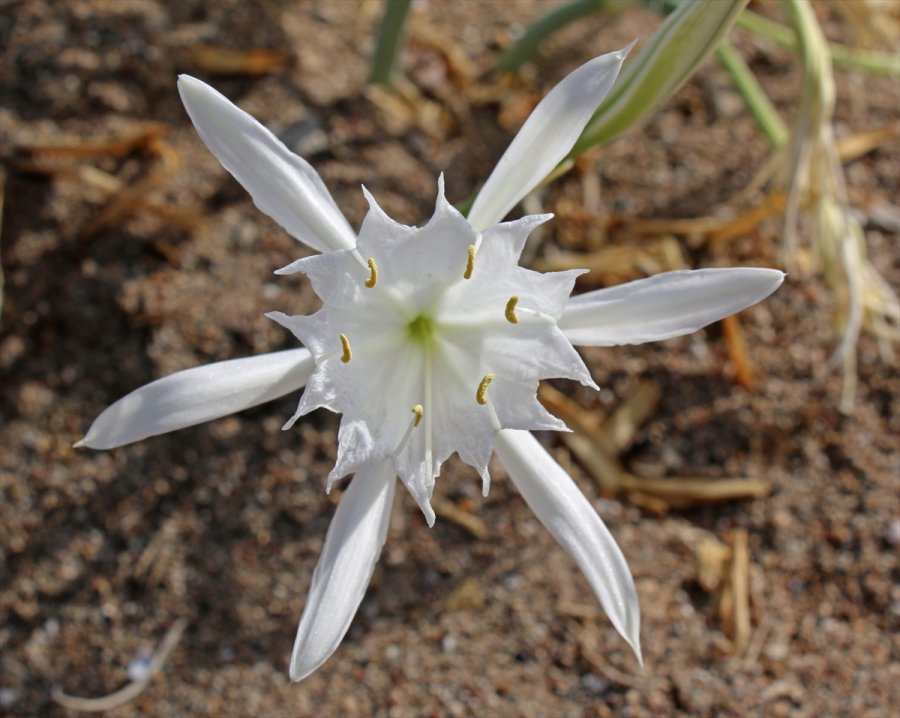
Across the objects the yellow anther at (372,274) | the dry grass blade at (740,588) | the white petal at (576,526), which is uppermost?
the yellow anther at (372,274)

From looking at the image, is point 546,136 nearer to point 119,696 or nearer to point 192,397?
point 192,397

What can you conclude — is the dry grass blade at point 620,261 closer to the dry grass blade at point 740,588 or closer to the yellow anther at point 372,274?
the dry grass blade at point 740,588

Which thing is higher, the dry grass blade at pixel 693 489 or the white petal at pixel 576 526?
the white petal at pixel 576 526

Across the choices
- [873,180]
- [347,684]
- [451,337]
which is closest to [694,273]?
[451,337]

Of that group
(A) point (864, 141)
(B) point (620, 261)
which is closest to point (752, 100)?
(B) point (620, 261)

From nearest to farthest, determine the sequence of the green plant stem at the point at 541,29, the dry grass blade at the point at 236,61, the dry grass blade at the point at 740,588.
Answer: the dry grass blade at the point at 740,588 → the green plant stem at the point at 541,29 → the dry grass blade at the point at 236,61

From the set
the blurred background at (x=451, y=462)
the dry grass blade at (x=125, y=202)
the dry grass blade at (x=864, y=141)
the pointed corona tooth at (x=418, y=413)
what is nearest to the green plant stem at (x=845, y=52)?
the blurred background at (x=451, y=462)

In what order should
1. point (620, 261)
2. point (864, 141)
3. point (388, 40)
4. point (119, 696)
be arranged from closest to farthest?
point (119, 696)
point (388, 40)
point (620, 261)
point (864, 141)
